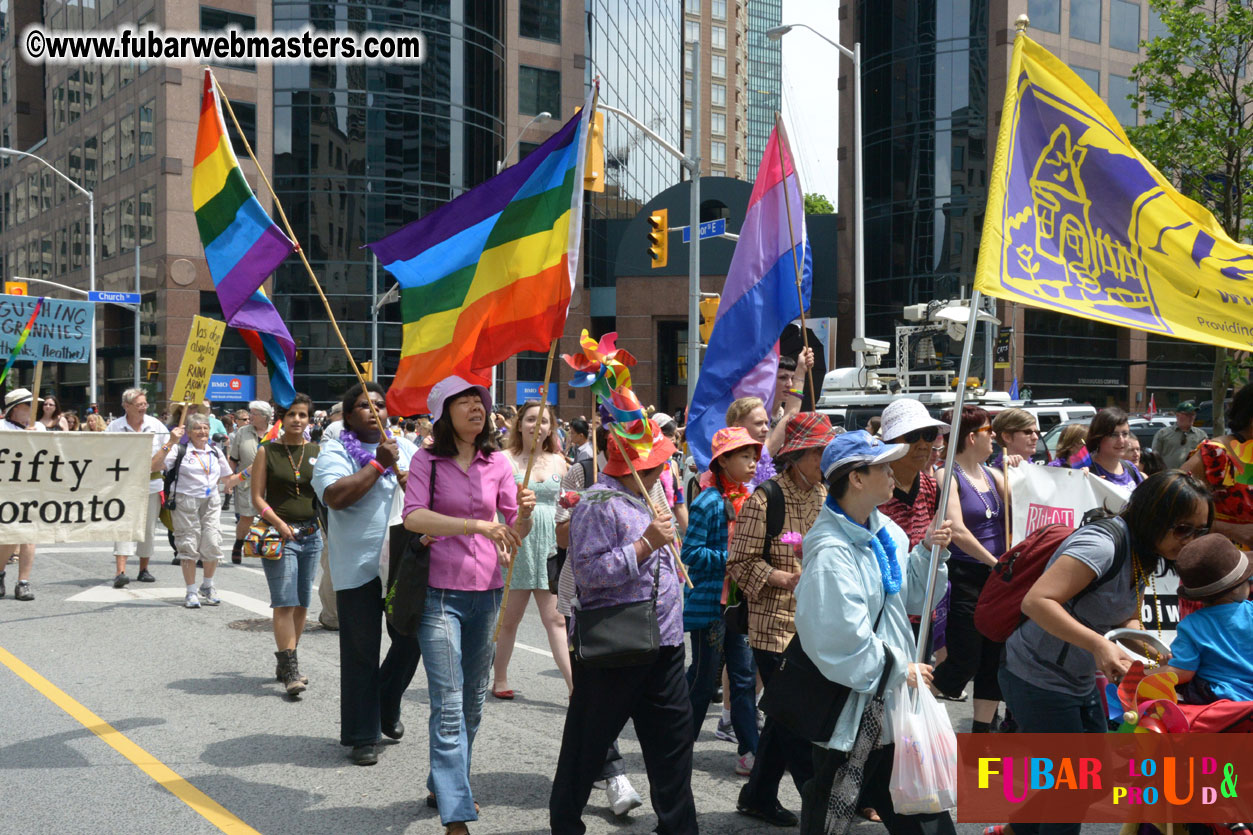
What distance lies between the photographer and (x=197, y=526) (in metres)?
11.0

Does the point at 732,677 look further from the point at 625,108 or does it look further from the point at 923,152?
the point at 625,108

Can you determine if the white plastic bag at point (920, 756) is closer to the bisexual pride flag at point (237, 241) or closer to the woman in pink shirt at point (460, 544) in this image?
the woman in pink shirt at point (460, 544)

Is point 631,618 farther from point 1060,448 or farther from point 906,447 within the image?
point 1060,448

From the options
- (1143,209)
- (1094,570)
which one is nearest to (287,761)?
(1094,570)

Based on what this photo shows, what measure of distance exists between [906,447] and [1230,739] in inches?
50.3

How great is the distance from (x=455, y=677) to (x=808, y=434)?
1956 mm

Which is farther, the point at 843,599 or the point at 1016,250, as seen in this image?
the point at 1016,250

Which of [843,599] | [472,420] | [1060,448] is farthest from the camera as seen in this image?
[1060,448]

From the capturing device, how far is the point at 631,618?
4184mm

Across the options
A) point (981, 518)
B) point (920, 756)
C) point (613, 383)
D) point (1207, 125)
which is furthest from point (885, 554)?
point (1207, 125)

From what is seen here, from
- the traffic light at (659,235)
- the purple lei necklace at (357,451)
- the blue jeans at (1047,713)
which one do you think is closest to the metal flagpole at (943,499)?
the blue jeans at (1047,713)

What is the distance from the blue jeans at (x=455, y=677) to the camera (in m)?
4.48

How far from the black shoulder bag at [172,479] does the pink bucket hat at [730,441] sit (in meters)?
7.74

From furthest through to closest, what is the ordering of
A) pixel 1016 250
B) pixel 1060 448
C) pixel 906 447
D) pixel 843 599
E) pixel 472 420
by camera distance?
pixel 1060 448, pixel 472 420, pixel 1016 250, pixel 906 447, pixel 843 599
